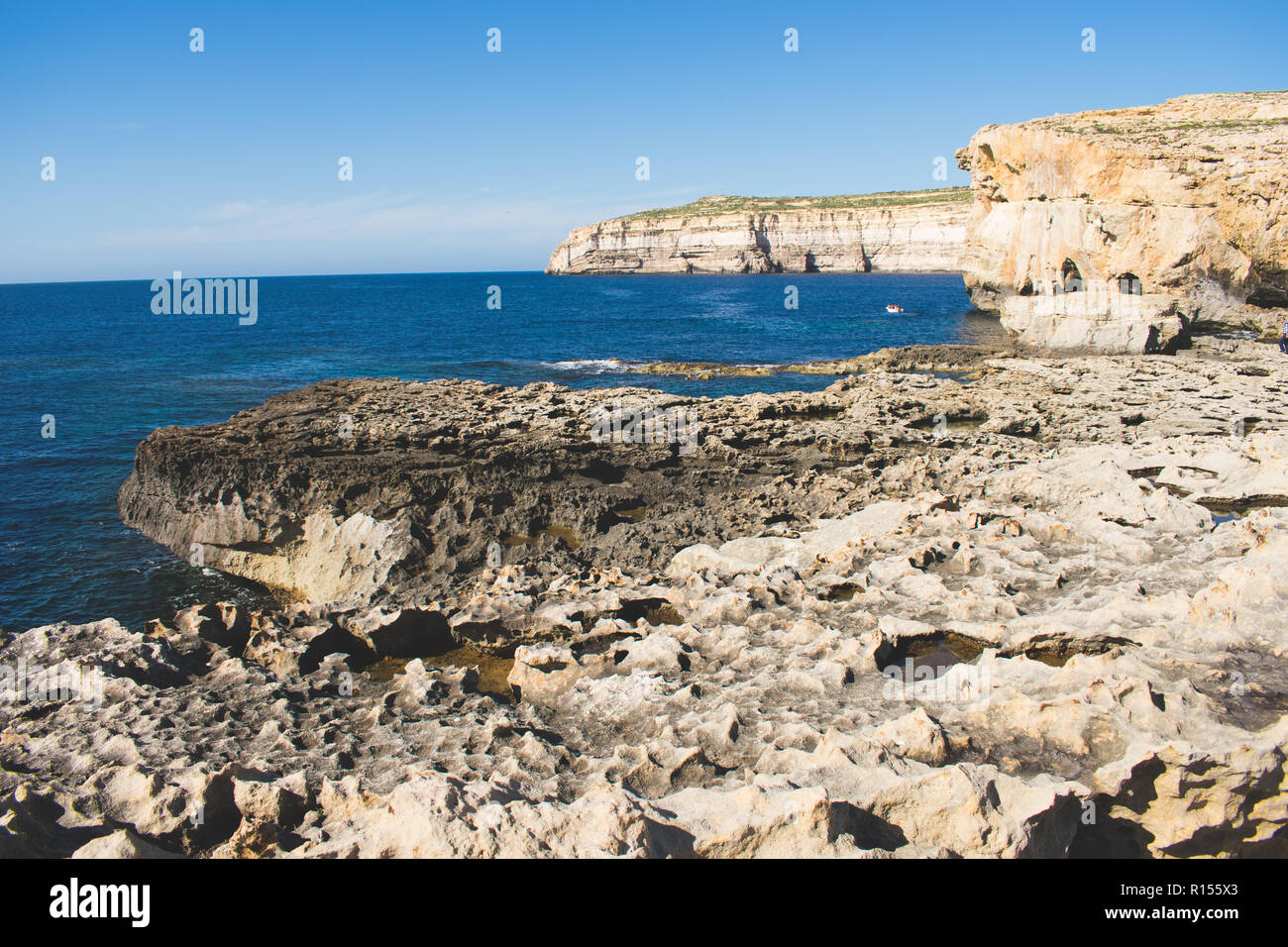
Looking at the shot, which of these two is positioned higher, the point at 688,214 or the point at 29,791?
the point at 688,214

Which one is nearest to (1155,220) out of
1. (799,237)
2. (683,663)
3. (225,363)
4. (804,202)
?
(683,663)

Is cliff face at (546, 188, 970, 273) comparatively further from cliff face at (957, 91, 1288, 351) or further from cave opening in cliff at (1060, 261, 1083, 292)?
cave opening in cliff at (1060, 261, 1083, 292)

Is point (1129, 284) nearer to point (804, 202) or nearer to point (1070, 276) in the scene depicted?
point (1070, 276)

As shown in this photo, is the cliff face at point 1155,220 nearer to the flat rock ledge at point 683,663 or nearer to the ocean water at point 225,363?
the ocean water at point 225,363

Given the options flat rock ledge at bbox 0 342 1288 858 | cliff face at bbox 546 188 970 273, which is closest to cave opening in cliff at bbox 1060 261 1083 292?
flat rock ledge at bbox 0 342 1288 858

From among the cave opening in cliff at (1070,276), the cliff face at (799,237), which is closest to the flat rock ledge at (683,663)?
the cave opening in cliff at (1070,276)

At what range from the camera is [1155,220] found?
3478cm

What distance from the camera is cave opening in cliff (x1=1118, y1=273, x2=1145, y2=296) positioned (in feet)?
119

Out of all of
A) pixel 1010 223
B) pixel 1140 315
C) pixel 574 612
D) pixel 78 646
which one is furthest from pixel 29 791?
pixel 1010 223

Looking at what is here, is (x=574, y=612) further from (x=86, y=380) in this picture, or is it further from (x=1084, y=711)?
(x=86, y=380)

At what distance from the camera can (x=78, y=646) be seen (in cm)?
1003

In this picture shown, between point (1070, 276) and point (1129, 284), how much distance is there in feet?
17.8

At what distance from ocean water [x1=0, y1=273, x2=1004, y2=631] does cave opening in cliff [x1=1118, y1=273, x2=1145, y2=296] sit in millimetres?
9610
